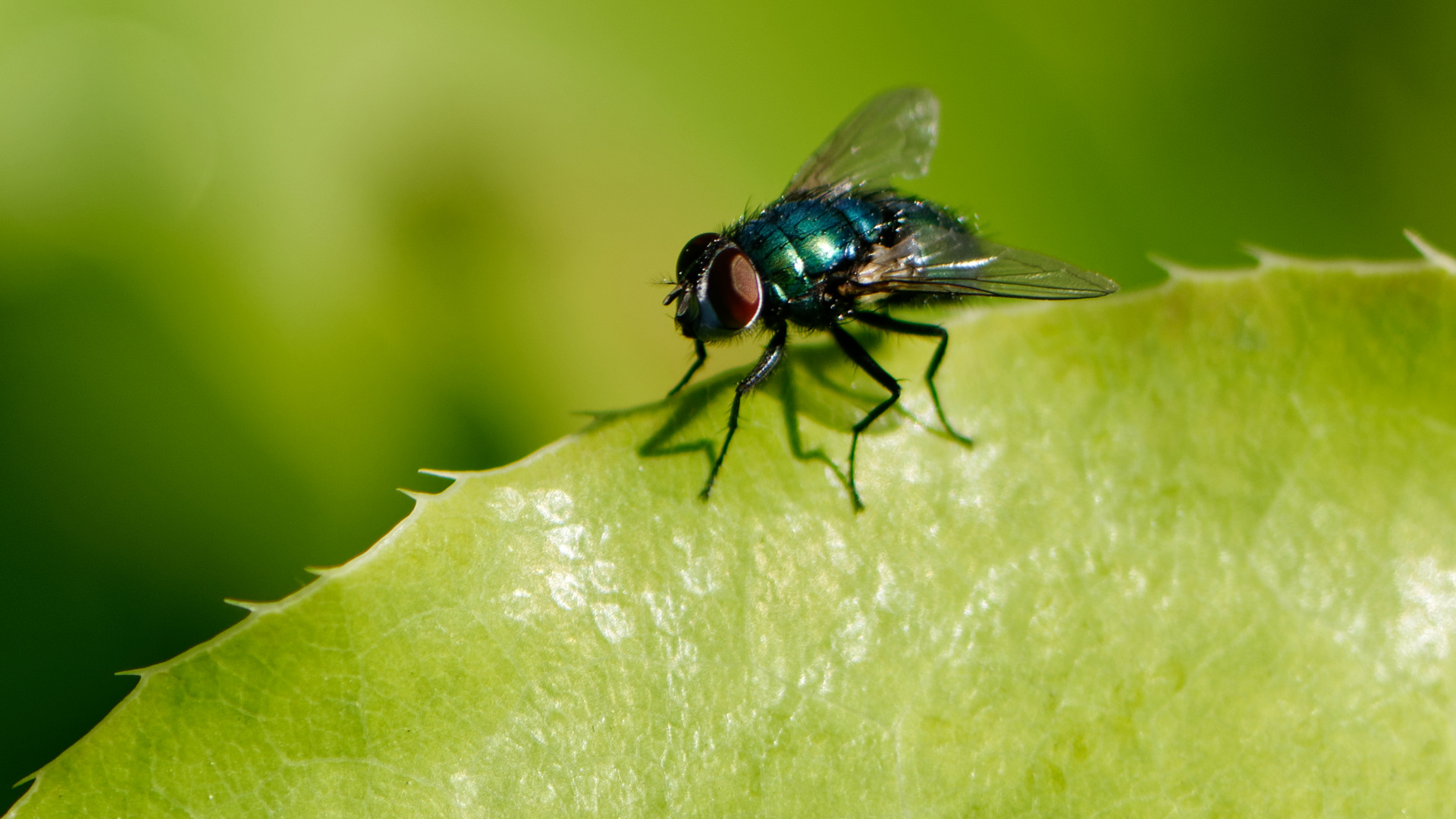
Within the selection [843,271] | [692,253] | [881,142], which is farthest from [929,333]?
Answer: [881,142]

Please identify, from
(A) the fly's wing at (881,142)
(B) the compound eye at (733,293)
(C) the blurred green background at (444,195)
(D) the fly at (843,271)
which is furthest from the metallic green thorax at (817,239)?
(C) the blurred green background at (444,195)

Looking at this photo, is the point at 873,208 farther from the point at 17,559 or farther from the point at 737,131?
the point at 17,559

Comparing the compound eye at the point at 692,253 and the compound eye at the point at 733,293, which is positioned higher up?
the compound eye at the point at 692,253

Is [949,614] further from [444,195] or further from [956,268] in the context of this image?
[444,195]

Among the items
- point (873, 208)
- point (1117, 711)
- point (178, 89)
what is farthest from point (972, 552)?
point (178, 89)

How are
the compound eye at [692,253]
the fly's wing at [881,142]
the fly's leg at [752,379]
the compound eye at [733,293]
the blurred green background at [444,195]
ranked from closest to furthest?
the fly's leg at [752,379]
the compound eye at [733,293]
the compound eye at [692,253]
the blurred green background at [444,195]
the fly's wing at [881,142]

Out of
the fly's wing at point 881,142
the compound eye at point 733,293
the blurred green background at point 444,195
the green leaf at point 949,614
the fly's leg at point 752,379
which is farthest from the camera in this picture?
the fly's wing at point 881,142

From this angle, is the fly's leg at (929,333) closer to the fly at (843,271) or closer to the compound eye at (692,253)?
the fly at (843,271)

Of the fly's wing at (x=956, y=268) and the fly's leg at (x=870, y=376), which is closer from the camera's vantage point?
the fly's leg at (x=870, y=376)
